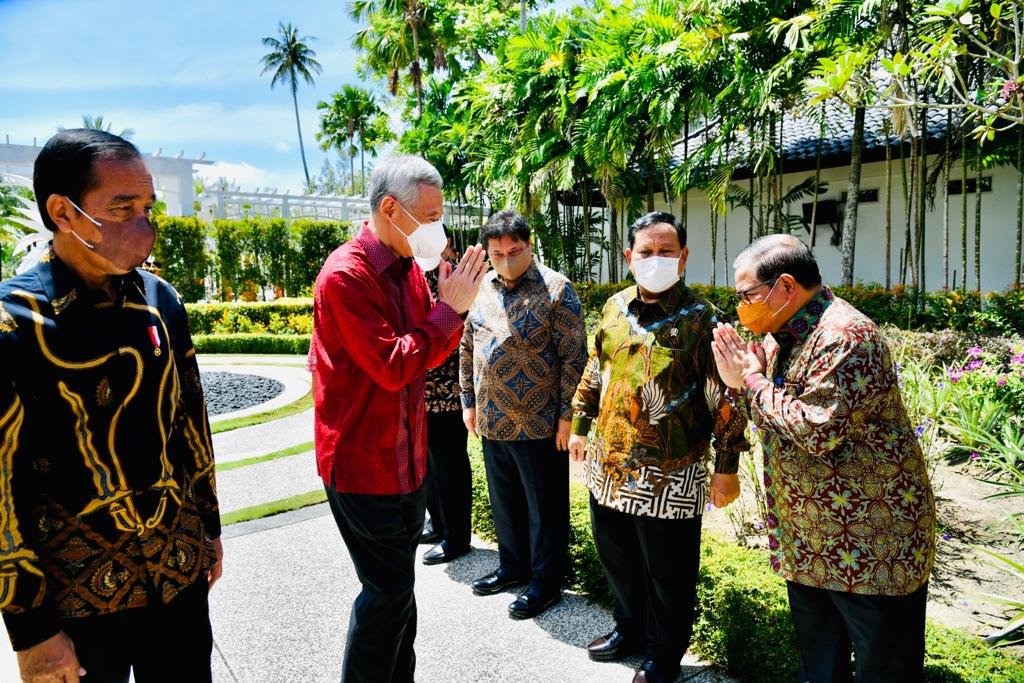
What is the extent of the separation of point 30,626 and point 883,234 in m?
13.4

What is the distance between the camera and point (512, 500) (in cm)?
386

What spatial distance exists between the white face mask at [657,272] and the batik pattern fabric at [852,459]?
0.67m

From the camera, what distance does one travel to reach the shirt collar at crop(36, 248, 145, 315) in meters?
1.67

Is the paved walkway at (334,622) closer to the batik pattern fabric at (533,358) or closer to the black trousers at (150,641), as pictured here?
the batik pattern fabric at (533,358)

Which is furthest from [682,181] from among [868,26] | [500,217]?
[500,217]

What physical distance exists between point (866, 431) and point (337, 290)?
5.91 feet

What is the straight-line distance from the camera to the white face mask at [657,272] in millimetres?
2820

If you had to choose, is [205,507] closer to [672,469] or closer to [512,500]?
[672,469]

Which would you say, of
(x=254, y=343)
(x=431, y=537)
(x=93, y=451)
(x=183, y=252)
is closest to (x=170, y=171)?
(x=183, y=252)

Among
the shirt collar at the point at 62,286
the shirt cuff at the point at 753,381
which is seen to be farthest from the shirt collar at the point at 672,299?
the shirt collar at the point at 62,286

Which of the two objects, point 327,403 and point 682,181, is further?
point 682,181

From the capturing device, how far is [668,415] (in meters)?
2.76

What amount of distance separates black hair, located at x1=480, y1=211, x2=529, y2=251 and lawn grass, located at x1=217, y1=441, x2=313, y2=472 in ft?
14.0

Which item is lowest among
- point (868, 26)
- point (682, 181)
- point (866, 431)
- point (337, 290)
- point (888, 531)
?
point (888, 531)
